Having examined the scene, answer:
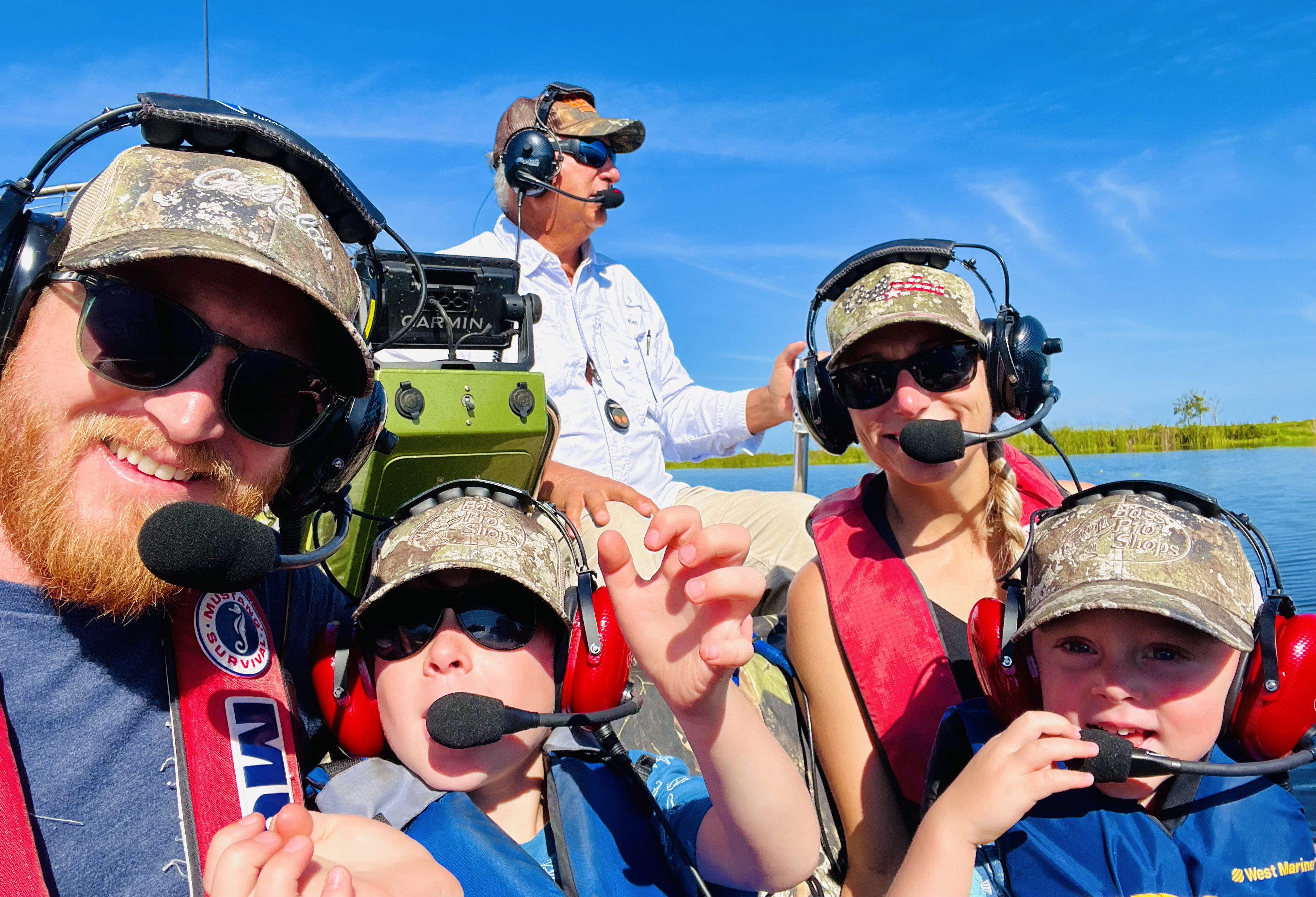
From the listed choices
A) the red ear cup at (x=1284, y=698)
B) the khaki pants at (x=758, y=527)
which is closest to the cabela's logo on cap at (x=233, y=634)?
the khaki pants at (x=758, y=527)

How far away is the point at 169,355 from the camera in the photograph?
1.38 m

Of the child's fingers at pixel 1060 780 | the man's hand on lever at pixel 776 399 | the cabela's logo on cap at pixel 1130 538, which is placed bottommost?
the child's fingers at pixel 1060 780

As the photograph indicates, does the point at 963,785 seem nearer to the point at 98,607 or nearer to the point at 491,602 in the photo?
the point at 491,602

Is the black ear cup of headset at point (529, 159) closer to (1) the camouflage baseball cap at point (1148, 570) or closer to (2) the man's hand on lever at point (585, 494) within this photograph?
(2) the man's hand on lever at point (585, 494)

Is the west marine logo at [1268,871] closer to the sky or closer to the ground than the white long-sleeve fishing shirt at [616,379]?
closer to the ground

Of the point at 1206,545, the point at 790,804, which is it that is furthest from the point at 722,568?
the point at 1206,545

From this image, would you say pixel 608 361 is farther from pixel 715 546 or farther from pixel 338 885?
pixel 338 885

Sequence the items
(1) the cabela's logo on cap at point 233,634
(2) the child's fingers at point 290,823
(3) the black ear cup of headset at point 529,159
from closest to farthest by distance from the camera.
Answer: (2) the child's fingers at point 290,823
(1) the cabela's logo on cap at point 233,634
(3) the black ear cup of headset at point 529,159

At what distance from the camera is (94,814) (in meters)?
1.38

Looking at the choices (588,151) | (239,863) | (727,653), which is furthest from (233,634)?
(588,151)

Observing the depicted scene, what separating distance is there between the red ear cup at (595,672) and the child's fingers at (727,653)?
1.59 feet

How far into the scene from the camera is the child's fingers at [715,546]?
130cm

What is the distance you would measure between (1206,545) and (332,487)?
172cm

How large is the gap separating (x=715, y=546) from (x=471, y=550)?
0.65 meters
